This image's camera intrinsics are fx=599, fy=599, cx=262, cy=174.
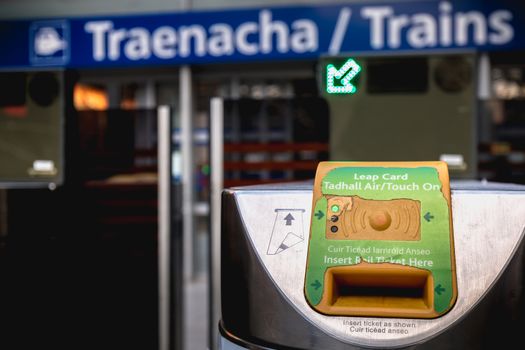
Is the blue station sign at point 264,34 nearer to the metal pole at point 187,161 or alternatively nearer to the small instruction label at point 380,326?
the metal pole at point 187,161

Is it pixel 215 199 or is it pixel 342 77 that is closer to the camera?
pixel 342 77

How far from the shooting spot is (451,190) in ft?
4.46

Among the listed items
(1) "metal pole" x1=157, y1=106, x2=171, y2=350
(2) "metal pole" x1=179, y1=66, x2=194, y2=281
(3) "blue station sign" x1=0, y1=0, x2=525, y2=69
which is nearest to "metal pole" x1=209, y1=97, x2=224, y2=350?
(1) "metal pole" x1=157, y1=106, x2=171, y2=350

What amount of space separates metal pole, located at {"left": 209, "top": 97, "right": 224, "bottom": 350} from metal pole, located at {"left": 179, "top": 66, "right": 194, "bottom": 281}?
3059 millimetres

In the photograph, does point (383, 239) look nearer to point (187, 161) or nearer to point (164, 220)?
point (164, 220)

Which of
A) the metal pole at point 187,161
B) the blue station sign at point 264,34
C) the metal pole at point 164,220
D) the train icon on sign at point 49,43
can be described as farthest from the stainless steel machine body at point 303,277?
the train icon on sign at point 49,43

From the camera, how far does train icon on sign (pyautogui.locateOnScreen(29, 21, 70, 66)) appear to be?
604cm

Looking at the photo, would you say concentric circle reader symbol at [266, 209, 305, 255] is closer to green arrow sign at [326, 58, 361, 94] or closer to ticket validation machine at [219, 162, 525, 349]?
ticket validation machine at [219, 162, 525, 349]

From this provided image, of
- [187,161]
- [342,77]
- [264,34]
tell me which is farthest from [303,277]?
[187,161]

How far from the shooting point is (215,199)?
9.37ft

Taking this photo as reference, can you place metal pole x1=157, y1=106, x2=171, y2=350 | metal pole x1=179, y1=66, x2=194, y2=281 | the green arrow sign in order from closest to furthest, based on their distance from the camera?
the green arrow sign
metal pole x1=157, y1=106, x2=171, y2=350
metal pole x1=179, y1=66, x2=194, y2=281

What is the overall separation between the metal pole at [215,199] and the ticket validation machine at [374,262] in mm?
1360

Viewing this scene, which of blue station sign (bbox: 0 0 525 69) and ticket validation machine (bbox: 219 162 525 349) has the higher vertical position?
blue station sign (bbox: 0 0 525 69)

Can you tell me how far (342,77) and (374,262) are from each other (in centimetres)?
54
